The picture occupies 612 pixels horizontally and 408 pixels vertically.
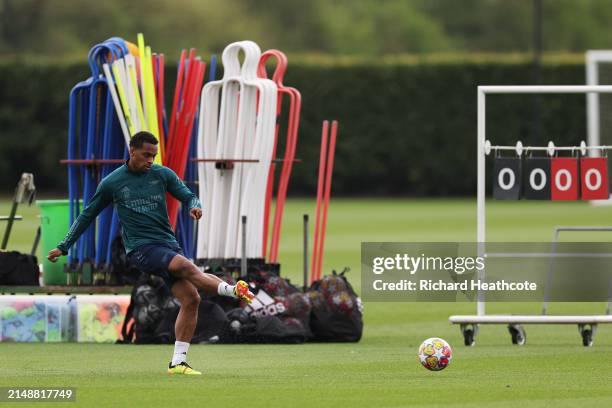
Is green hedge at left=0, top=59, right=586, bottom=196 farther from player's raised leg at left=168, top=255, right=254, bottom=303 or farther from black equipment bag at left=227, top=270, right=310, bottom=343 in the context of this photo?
player's raised leg at left=168, top=255, right=254, bottom=303

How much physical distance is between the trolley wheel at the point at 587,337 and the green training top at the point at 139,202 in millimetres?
4109

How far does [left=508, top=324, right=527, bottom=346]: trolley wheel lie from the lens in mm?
13406

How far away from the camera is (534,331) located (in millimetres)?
14828

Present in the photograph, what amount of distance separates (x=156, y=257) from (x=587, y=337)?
4.32 metres

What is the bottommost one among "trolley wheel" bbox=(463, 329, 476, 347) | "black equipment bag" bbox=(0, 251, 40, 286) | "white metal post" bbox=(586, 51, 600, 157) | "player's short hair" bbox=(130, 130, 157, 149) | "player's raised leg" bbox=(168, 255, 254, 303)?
"trolley wheel" bbox=(463, 329, 476, 347)

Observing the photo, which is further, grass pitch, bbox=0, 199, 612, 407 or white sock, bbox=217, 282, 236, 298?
white sock, bbox=217, 282, 236, 298

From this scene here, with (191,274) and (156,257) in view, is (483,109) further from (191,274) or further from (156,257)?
(156,257)

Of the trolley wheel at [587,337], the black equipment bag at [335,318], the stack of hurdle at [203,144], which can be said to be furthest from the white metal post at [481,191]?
the stack of hurdle at [203,144]

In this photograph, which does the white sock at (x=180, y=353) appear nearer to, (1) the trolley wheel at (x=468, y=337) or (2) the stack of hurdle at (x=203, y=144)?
(1) the trolley wheel at (x=468, y=337)

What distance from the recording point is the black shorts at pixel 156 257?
1078 centimetres

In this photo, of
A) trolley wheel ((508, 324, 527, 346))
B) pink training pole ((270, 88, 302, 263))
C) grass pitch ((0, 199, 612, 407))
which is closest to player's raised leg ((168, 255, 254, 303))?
grass pitch ((0, 199, 612, 407))

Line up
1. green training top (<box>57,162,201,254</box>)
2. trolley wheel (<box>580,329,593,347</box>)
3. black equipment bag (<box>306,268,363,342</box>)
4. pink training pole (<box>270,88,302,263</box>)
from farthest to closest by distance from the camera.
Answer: pink training pole (<box>270,88,302,263</box>)
black equipment bag (<box>306,268,363,342</box>)
trolley wheel (<box>580,329,593,347</box>)
green training top (<box>57,162,201,254</box>)

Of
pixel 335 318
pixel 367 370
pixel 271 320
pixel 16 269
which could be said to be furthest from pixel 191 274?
pixel 16 269

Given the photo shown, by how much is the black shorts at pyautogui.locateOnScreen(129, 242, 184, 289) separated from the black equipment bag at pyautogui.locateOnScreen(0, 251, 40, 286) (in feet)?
12.2
